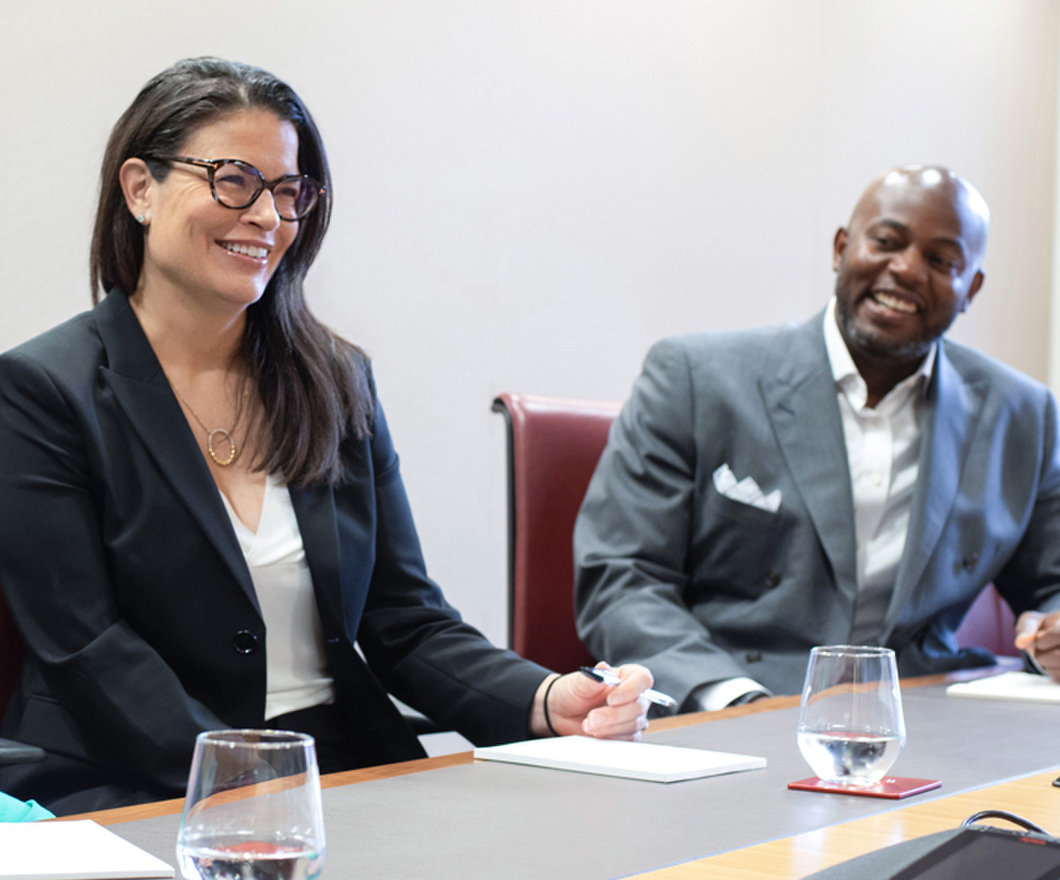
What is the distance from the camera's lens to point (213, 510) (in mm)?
1546

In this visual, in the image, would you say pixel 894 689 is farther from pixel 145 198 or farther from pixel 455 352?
pixel 455 352

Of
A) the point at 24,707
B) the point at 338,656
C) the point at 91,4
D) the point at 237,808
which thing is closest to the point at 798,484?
the point at 338,656

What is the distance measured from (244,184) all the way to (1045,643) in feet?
4.18

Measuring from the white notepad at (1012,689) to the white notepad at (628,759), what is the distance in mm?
615

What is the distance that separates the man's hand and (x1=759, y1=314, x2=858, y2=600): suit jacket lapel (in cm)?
31

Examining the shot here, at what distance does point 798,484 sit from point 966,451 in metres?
0.36

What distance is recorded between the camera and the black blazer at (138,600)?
143 centimetres

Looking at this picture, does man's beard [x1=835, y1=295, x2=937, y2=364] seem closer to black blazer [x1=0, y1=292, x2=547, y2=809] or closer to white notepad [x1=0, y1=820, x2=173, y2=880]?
black blazer [x1=0, y1=292, x2=547, y2=809]

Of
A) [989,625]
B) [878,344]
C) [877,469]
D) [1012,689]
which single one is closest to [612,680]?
[1012,689]

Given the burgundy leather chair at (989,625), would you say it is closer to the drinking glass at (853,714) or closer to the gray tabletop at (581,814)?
the gray tabletop at (581,814)

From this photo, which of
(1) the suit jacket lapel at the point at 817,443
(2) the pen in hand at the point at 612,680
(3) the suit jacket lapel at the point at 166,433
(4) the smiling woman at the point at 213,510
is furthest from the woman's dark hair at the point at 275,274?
(1) the suit jacket lapel at the point at 817,443

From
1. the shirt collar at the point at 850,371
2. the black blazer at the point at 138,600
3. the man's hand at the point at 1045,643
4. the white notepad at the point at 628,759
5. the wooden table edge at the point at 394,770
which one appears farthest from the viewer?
the shirt collar at the point at 850,371

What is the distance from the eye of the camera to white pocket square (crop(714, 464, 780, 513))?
7.09ft

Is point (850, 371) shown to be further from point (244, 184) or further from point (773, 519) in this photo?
point (244, 184)
